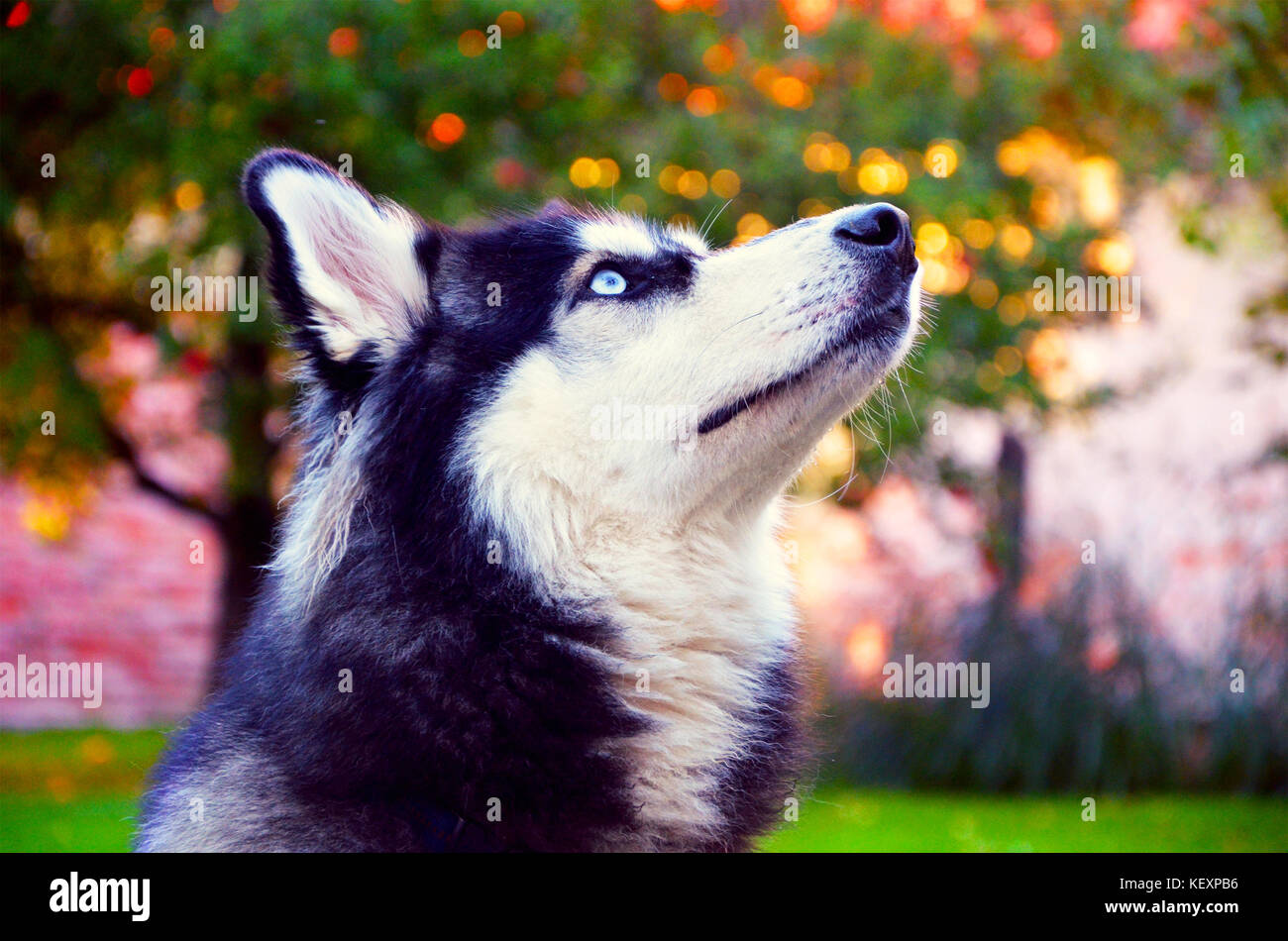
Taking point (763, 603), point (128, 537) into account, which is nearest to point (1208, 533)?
point (763, 603)

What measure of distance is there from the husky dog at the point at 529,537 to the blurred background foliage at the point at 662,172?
13.1 feet

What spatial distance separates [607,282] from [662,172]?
225 inches

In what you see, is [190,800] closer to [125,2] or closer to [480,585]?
[480,585]

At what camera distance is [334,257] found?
3.28m

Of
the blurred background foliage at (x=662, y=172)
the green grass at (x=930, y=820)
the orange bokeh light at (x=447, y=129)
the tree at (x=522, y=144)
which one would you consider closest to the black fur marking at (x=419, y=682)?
the green grass at (x=930, y=820)

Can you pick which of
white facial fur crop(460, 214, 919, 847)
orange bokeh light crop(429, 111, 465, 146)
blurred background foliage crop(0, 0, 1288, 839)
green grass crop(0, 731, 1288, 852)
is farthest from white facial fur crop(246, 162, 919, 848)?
orange bokeh light crop(429, 111, 465, 146)

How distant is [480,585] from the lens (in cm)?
302

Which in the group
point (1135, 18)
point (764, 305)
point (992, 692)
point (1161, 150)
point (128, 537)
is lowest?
point (992, 692)

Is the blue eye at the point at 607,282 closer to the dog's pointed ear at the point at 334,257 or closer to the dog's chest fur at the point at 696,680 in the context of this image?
the dog's pointed ear at the point at 334,257

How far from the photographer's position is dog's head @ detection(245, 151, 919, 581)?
318 cm

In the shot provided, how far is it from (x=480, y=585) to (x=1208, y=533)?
886cm

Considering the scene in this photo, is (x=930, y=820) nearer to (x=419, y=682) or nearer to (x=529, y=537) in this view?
(x=529, y=537)

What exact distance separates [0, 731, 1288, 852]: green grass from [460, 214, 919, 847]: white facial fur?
126 inches

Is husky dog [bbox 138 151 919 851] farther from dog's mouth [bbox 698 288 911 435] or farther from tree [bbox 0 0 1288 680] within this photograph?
tree [bbox 0 0 1288 680]
